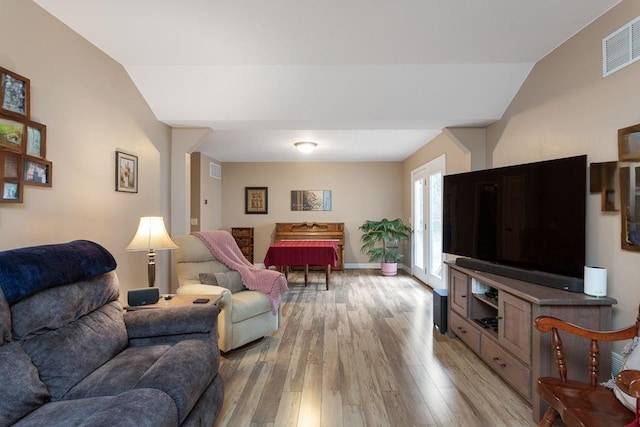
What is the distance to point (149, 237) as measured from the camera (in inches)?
100

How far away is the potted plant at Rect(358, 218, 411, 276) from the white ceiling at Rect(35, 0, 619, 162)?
3.11 m

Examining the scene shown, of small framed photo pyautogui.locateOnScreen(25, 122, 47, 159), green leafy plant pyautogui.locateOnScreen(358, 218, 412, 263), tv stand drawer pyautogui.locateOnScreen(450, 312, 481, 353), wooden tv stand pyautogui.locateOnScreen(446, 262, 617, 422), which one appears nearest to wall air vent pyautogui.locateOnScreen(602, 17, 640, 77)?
wooden tv stand pyautogui.locateOnScreen(446, 262, 617, 422)

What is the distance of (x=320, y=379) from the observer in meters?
2.43

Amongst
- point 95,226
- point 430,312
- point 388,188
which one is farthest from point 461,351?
point 388,188

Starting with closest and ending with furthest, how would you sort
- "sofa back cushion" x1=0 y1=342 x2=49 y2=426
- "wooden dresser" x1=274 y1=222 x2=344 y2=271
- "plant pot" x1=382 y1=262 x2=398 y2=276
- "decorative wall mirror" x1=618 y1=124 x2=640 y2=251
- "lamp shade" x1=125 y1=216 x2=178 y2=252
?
"sofa back cushion" x1=0 y1=342 x2=49 y2=426 → "decorative wall mirror" x1=618 y1=124 x2=640 y2=251 → "lamp shade" x1=125 y1=216 x2=178 y2=252 → "plant pot" x1=382 y1=262 x2=398 y2=276 → "wooden dresser" x1=274 y1=222 x2=344 y2=271

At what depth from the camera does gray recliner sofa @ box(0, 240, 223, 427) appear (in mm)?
1261

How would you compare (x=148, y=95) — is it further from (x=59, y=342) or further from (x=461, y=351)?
(x=461, y=351)

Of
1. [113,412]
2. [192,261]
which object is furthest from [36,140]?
[113,412]

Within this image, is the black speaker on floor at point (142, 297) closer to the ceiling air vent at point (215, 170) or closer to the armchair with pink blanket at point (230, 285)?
the armchair with pink blanket at point (230, 285)

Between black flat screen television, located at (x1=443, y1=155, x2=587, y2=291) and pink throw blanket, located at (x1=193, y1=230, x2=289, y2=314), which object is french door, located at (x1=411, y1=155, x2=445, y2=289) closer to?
black flat screen television, located at (x1=443, y1=155, x2=587, y2=291)

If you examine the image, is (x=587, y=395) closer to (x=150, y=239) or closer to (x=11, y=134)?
(x=150, y=239)

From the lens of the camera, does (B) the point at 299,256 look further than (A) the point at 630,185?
Yes

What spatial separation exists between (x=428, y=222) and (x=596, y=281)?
11.3 feet

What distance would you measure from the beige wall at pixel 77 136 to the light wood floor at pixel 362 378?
4.99 ft
